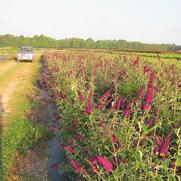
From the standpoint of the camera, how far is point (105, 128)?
5.09 m

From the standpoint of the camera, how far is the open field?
4.21 meters

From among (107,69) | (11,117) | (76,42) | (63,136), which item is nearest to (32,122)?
(11,117)

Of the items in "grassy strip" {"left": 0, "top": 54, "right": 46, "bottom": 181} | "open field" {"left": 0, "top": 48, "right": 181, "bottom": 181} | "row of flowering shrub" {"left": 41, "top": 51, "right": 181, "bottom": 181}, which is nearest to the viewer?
"row of flowering shrub" {"left": 41, "top": 51, "right": 181, "bottom": 181}

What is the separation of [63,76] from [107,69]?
1362 millimetres

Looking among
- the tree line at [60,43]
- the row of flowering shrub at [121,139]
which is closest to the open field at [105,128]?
the row of flowering shrub at [121,139]

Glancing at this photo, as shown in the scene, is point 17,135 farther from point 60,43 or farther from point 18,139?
point 60,43

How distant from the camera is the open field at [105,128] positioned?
4.21 m

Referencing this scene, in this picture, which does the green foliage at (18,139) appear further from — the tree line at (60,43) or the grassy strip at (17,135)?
the tree line at (60,43)

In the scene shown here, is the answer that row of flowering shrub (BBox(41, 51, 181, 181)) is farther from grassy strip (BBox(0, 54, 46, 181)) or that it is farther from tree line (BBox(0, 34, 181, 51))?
tree line (BBox(0, 34, 181, 51))

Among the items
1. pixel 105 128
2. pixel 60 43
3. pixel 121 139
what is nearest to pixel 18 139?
pixel 105 128

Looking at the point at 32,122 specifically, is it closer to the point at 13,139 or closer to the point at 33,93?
the point at 13,139

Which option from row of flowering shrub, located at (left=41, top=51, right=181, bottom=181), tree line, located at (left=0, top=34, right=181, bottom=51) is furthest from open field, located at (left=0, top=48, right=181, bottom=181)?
A: tree line, located at (left=0, top=34, right=181, bottom=51)

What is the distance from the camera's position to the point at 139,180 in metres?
4.06

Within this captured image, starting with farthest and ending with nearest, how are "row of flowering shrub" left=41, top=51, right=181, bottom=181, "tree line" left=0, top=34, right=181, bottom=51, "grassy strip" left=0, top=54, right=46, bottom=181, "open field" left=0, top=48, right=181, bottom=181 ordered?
"tree line" left=0, top=34, right=181, bottom=51, "grassy strip" left=0, top=54, right=46, bottom=181, "open field" left=0, top=48, right=181, bottom=181, "row of flowering shrub" left=41, top=51, right=181, bottom=181
